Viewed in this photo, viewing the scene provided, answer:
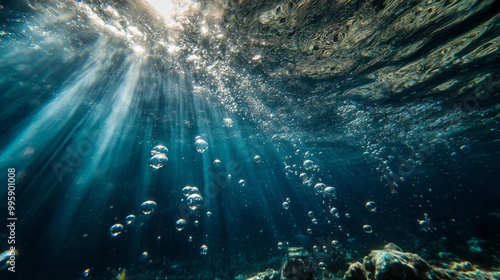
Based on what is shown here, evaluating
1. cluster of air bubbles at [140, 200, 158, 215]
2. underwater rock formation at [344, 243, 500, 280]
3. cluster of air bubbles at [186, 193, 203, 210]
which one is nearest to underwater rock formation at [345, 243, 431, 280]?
underwater rock formation at [344, 243, 500, 280]

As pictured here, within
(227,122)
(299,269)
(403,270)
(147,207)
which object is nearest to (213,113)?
(227,122)

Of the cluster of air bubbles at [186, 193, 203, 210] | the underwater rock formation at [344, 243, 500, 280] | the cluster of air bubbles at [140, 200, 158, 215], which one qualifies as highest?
the cluster of air bubbles at [140, 200, 158, 215]

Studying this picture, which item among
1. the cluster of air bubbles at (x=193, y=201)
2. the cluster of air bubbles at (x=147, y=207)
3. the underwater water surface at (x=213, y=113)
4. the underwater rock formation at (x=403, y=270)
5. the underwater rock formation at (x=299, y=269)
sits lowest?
the underwater rock formation at (x=403, y=270)

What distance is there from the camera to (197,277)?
15.5m

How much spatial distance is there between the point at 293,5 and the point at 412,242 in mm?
21202

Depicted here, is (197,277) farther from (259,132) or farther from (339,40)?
(339,40)

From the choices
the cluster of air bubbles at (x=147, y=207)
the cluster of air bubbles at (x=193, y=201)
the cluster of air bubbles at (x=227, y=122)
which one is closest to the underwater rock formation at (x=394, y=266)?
the cluster of air bubbles at (x=193, y=201)

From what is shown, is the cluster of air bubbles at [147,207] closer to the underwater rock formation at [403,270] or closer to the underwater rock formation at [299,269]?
the underwater rock formation at [299,269]

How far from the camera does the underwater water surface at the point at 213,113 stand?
8.65 metres

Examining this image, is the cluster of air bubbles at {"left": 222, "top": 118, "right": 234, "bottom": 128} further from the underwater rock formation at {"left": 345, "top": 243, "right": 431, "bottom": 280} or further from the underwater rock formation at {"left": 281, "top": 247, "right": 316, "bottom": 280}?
the underwater rock formation at {"left": 345, "top": 243, "right": 431, "bottom": 280}

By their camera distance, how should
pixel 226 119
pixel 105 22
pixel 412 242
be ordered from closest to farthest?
pixel 105 22 → pixel 412 242 → pixel 226 119

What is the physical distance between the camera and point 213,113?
60.2 ft

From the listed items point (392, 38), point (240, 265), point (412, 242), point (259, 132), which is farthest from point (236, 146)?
point (392, 38)

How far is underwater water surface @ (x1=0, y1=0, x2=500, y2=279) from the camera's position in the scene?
8.65 meters
